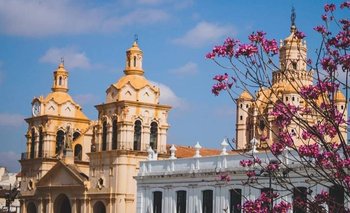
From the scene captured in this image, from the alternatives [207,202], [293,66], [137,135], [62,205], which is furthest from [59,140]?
[293,66]

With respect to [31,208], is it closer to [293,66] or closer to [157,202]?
[157,202]

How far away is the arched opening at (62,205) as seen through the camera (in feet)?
178

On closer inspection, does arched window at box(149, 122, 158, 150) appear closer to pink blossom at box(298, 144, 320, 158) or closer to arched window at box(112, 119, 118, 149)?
arched window at box(112, 119, 118, 149)

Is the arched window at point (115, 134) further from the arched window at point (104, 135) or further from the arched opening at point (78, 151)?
the arched opening at point (78, 151)

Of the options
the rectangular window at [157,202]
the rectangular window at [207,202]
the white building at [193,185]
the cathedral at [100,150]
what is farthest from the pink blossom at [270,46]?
the cathedral at [100,150]

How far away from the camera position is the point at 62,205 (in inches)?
2157

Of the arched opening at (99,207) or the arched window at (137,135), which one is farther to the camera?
the arched opening at (99,207)

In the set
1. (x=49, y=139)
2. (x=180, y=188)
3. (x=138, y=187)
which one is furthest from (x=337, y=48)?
(x=49, y=139)

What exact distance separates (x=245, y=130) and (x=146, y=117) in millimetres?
12595

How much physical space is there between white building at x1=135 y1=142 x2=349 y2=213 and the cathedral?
3.16m

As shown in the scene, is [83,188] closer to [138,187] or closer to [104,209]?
[104,209]

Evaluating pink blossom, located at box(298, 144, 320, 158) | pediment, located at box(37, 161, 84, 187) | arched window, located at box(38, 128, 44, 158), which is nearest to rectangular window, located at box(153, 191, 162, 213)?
pediment, located at box(37, 161, 84, 187)

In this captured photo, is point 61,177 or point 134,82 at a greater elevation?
point 134,82

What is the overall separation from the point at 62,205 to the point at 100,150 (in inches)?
272
